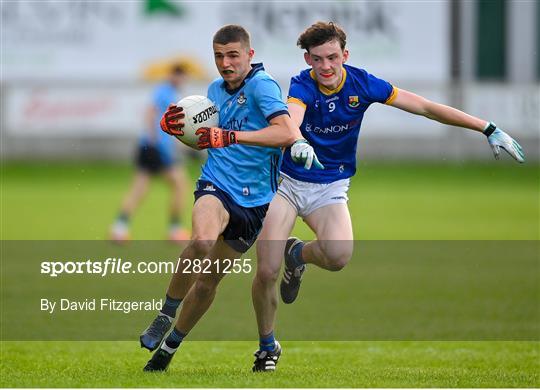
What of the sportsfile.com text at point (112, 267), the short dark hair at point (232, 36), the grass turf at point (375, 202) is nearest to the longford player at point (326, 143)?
the short dark hair at point (232, 36)

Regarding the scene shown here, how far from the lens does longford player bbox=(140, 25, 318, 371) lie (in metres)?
7.52

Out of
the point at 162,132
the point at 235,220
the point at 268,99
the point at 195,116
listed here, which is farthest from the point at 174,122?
the point at 162,132

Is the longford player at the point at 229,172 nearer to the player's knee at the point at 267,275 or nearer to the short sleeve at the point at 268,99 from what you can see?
the short sleeve at the point at 268,99

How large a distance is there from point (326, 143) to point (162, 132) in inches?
299

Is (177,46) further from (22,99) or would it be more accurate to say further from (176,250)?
(176,250)

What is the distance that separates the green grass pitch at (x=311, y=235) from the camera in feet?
25.5

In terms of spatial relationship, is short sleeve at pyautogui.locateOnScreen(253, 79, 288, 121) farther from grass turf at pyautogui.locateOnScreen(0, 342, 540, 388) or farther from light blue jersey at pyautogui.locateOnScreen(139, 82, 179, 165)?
light blue jersey at pyautogui.locateOnScreen(139, 82, 179, 165)

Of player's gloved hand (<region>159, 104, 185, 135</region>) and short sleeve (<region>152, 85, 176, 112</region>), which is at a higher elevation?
player's gloved hand (<region>159, 104, 185, 135</region>)

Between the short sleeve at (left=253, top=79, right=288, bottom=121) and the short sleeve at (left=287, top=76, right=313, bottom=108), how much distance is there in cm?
43

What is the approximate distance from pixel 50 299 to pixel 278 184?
3.75 m

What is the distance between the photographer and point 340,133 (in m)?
8.49

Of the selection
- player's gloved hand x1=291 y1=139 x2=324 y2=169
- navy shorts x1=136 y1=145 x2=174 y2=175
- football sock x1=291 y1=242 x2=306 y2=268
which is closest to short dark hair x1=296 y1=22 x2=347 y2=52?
player's gloved hand x1=291 y1=139 x2=324 y2=169

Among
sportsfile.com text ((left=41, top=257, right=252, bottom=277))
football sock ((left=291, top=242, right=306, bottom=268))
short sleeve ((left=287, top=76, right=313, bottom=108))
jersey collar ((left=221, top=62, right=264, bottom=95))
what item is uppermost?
jersey collar ((left=221, top=62, right=264, bottom=95))

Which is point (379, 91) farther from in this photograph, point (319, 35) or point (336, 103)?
point (319, 35)
